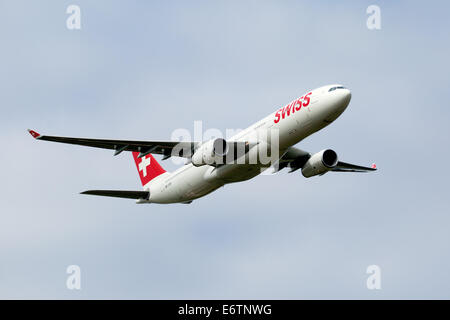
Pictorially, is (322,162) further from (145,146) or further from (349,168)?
(145,146)

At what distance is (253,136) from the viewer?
155 feet

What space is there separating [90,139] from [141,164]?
1297 centimetres

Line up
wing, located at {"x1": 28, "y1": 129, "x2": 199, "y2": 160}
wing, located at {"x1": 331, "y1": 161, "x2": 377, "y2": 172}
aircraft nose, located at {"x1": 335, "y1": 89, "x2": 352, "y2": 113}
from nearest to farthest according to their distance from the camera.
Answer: aircraft nose, located at {"x1": 335, "y1": 89, "x2": 352, "y2": 113}, wing, located at {"x1": 28, "y1": 129, "x2": 199, "y2": 160}, wing, located at {"x1": 331, "y1": 161, "x2": 377, "y2": 172}

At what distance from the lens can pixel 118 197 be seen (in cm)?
5600

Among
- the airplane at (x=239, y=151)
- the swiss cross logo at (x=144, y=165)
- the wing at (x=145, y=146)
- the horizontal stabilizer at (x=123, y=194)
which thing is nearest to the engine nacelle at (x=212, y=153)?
the airplane at (x=239, y=151)

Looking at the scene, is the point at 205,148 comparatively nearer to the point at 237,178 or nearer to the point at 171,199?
the point at 237,178

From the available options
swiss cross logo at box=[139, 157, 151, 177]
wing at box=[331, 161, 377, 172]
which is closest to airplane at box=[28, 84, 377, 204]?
swiss cross logo at box=[139, 157, 151, 177]

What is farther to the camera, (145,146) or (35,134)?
(145,146)

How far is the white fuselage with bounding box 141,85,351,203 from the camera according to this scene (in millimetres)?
44406

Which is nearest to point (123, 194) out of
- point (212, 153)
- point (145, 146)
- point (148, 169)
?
point (148, 169)

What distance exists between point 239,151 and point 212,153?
1.75 metres

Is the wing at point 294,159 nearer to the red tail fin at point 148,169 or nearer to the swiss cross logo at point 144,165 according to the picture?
the red tail fin at point 148,169

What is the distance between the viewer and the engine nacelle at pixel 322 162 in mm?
51250

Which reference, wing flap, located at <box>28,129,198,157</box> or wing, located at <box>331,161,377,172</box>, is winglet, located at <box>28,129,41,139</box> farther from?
wing, located at <box>331,161,377,172</box>
